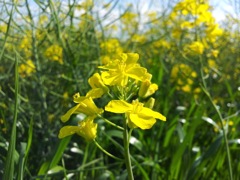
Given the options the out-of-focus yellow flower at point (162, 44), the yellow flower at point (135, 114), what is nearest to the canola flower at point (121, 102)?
the yellow flower at point (135, 114)

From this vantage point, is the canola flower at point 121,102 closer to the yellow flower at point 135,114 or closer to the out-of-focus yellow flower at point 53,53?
the yellow flower at point 135,114

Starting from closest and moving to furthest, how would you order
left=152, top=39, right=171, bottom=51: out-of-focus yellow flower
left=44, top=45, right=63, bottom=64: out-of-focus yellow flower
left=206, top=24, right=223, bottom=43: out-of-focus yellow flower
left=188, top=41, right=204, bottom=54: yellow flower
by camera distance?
1. left=188, top=41, right=204, bottom=54: yellow flower
2. left=206, top=24, right=223, bottom=43: out-of-focus yellow flower
3. left=44, top=45, right=63, bottom=64: out-of-focus yellow flower
4. left=152, top=39, right=171, bottom=51: out-of-focus yellow flower

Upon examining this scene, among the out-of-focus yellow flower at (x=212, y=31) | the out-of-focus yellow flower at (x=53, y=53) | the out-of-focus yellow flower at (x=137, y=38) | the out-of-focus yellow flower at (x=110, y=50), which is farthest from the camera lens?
the out-of-focus yellow flower at (x=137, y=38)

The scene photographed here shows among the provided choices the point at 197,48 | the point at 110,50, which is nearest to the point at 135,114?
the point at 197,48

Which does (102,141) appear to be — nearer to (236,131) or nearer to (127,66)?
(236,131)

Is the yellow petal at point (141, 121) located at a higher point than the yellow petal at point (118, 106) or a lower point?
lower

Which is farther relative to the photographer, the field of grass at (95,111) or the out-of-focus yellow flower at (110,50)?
the out-of-focus yellow flower at (110,50)

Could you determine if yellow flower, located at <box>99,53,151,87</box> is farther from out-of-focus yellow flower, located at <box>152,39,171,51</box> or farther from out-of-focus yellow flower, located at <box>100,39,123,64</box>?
out-of-focus yellow flower, located at <box>152,39,171,51</box>

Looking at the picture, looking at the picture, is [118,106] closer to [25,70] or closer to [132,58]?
[132,58]

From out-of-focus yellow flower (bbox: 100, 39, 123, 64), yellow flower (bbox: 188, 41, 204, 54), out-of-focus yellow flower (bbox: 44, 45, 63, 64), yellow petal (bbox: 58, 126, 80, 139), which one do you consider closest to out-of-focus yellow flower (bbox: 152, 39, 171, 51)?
out-of-focus yellow flower (bbox: 100, 39, 123, 64)
